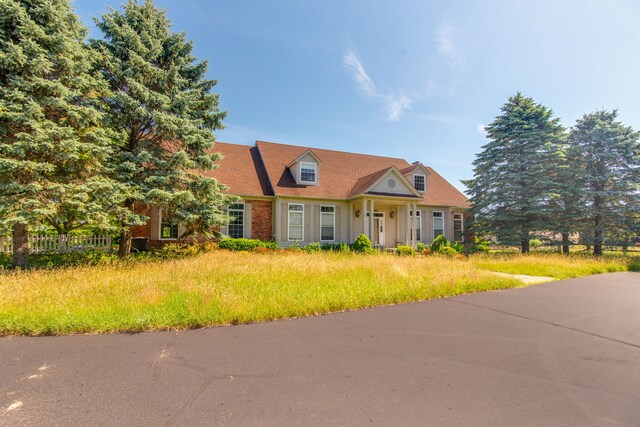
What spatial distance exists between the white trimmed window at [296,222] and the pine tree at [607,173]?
60.9 feet

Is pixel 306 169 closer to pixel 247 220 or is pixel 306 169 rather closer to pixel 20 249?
pixel 247 220

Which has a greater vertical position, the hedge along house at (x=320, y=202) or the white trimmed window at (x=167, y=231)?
the hedge along house at (x=320, y=202)

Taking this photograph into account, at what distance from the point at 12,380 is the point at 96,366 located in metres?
0.75

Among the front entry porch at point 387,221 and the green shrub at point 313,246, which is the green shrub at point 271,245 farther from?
the front entry porch at point 387,221

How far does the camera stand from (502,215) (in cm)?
2027

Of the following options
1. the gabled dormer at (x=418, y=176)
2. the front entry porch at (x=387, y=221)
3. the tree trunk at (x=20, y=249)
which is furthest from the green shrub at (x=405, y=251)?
the tree trunk at (x=20, y=249)

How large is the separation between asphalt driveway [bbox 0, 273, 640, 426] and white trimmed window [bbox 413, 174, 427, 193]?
17.2m

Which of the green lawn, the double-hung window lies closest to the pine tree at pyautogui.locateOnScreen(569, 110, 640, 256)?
the green lawn

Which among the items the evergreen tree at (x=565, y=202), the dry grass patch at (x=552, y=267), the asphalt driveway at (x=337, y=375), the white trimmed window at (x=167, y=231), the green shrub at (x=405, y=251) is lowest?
the asphalt driveway at (x=337, y=375)

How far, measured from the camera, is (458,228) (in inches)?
927

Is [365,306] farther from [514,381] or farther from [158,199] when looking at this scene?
[158,199]

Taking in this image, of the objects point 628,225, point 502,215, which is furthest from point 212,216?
point 628,225

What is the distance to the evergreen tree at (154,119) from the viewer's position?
434 inches

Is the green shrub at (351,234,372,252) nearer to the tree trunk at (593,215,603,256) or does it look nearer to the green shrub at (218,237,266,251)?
the green shrub at (218,237,266,251)
